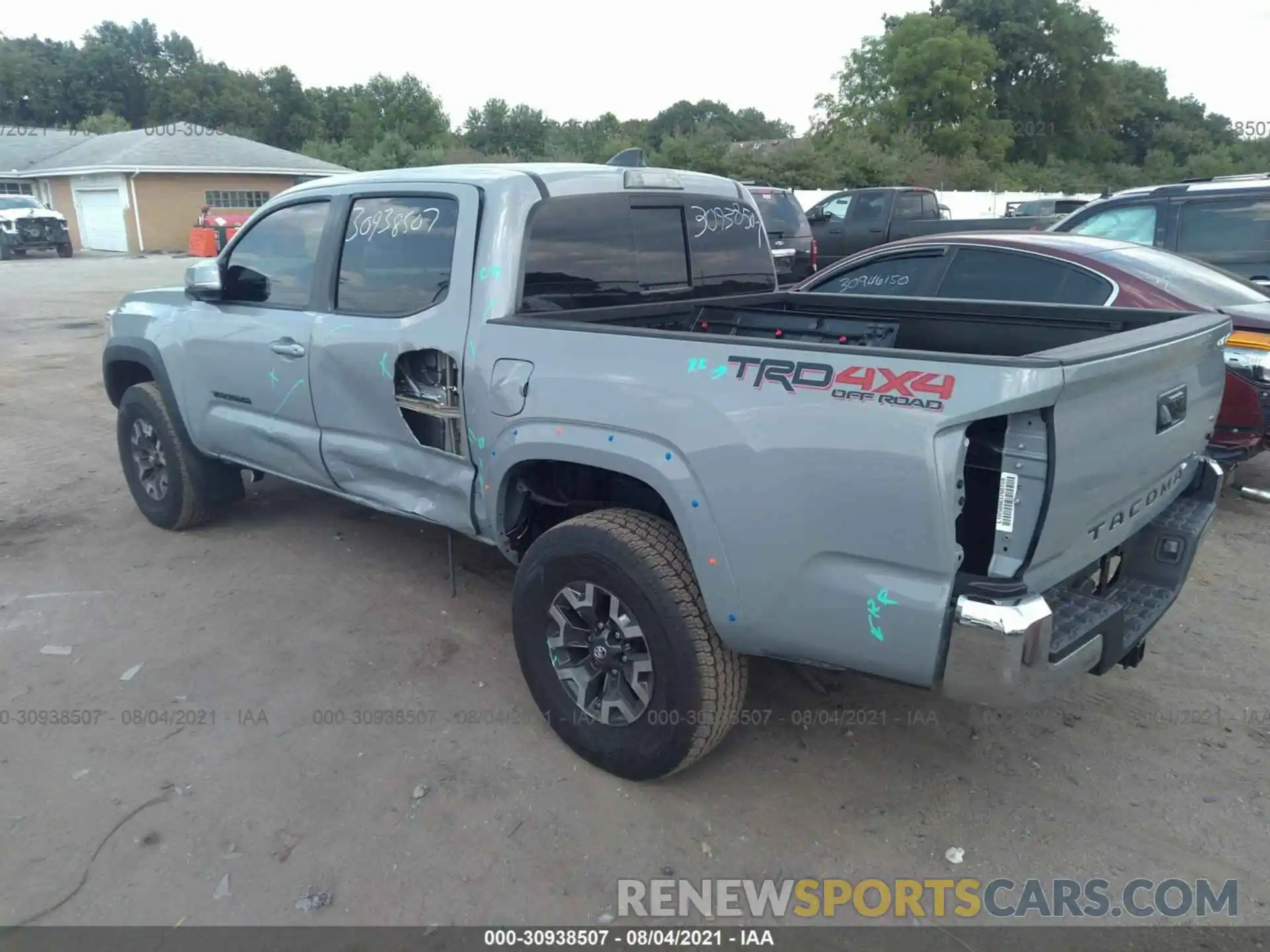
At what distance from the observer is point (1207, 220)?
23.9 feet

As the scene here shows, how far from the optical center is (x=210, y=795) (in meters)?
3.20

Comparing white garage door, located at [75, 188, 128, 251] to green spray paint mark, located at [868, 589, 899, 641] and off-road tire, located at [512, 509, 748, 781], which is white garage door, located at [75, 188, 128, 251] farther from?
green spray paint mark, located at [868, 589, 899, 641]

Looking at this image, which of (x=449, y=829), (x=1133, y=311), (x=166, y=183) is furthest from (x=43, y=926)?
(x=166, y=183)

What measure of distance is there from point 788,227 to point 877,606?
497 inches

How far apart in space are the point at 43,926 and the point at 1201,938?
3203mm

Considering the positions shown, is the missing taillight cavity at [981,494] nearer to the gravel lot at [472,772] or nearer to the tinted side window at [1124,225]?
the gravel lot at [472,772]

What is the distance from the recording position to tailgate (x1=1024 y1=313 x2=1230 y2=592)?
2389mm

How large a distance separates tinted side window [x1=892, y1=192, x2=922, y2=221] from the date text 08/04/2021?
1622 centimetres

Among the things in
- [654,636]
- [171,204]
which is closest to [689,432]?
[654,636]

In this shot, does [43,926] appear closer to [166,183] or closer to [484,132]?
[166,183]

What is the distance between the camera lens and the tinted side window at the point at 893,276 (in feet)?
19.4

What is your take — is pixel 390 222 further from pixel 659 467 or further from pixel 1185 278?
pixel 1185 278

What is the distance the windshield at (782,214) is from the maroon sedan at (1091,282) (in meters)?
8.17

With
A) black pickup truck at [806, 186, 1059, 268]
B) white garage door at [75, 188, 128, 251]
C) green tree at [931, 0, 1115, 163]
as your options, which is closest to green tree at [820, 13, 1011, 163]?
green tree at [931, 0, 1115, 163]
